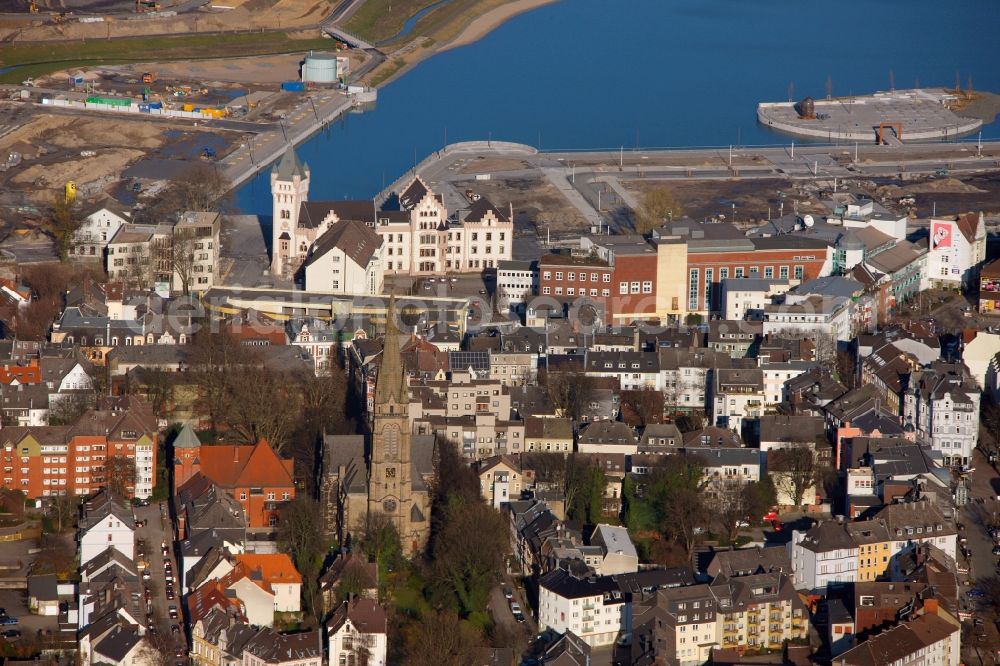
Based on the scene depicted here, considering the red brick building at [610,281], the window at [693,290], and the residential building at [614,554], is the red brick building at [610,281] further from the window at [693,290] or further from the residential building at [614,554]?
the residential building at [614,554]

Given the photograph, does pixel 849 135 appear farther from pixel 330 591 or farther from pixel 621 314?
pixel 330 591

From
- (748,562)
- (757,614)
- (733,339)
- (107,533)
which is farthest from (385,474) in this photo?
(733,339)

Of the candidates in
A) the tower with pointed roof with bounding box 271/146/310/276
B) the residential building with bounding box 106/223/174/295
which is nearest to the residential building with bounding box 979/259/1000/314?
the tower with pointed roof with bounding box 271/146/310/276

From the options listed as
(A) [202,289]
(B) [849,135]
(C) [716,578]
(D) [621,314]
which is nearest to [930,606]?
(C) [716,578]

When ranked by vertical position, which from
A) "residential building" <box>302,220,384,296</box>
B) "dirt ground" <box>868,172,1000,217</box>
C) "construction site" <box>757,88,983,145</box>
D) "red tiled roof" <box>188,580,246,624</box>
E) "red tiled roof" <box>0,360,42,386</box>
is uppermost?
"construction site" <box>757,88,983,145</box>

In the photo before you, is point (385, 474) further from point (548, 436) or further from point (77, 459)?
point (77, 459)

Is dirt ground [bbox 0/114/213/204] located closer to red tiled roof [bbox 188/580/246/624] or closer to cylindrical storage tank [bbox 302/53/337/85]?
cylindrical storage tank [bbox 302/53/337/85]
